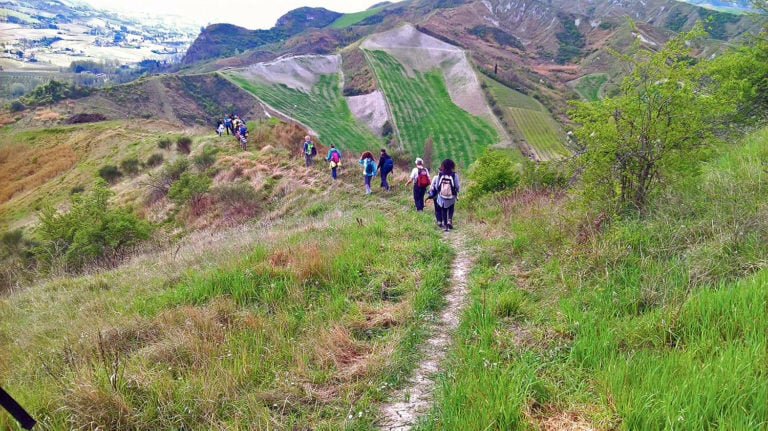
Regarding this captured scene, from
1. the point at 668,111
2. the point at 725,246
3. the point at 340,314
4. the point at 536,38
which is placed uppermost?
the point at 536,38

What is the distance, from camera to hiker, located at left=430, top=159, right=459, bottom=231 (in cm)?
917

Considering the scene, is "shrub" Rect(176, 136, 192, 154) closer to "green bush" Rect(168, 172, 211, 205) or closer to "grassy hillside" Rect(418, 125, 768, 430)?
"green bush" Rect(168, 172, 211, 205)

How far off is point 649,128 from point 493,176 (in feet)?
24.2

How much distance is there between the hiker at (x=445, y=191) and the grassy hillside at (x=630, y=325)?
11.9ft

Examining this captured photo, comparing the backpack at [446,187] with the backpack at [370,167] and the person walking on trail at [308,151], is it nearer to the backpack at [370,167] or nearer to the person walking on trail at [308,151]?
the backpack at [370,167]

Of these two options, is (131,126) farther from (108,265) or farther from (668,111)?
(668,111)

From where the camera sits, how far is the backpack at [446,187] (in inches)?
364

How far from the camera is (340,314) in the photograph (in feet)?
14.9

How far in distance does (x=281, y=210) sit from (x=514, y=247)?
37.2 ft

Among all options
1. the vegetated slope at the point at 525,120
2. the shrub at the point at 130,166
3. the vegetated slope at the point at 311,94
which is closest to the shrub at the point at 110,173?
the shrub at the point at 130,166

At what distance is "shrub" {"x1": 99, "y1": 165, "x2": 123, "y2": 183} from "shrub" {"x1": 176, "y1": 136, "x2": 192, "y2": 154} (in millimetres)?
5631

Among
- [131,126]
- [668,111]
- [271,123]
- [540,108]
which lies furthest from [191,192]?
[540,108]

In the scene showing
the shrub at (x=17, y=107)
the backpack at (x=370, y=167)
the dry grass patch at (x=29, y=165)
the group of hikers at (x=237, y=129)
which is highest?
the shrub at (x=17, y=107)

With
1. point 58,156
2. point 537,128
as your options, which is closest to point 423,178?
point 58,156
